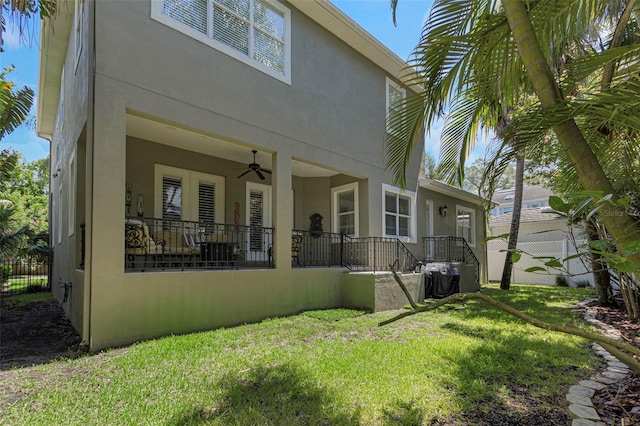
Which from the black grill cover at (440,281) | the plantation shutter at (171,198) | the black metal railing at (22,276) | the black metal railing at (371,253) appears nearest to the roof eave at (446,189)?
the black grill cover at (440,281)

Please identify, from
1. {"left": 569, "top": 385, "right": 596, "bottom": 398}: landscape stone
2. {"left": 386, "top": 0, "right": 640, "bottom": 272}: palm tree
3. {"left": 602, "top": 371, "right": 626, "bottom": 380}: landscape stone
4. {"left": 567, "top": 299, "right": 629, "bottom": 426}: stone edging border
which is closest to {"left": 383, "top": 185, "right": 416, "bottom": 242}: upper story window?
{"left": 567, "top": 299, "right": 629, "bottom": 426}: stone edging border

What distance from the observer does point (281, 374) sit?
411 centimetres

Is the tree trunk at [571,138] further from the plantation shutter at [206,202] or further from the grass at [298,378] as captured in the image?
the plantation shutter at [206,202]

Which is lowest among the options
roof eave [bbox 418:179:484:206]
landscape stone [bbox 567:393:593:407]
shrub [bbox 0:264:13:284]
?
landscape stone [bbox 567:393:593:407]

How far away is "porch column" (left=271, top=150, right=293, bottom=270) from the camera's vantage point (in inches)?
297

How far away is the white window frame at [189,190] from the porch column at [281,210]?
2.41 m

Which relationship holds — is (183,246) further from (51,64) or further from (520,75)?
(51,64)

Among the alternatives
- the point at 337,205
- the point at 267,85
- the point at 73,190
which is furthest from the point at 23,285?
the point at 267,85

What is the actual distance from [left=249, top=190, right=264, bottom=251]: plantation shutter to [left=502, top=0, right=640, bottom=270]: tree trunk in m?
8.38

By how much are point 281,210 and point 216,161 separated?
9.53 ft

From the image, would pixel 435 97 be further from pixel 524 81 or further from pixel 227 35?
pixel 227 35

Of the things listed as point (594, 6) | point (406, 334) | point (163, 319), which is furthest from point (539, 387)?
point (163, 319)

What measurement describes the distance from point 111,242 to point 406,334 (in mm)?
4877

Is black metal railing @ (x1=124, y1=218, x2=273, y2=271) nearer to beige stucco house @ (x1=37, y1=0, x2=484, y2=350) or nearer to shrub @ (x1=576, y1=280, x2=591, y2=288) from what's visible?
beige stucco house @ (x1=37, y1=0, x2=484, y2=350)
